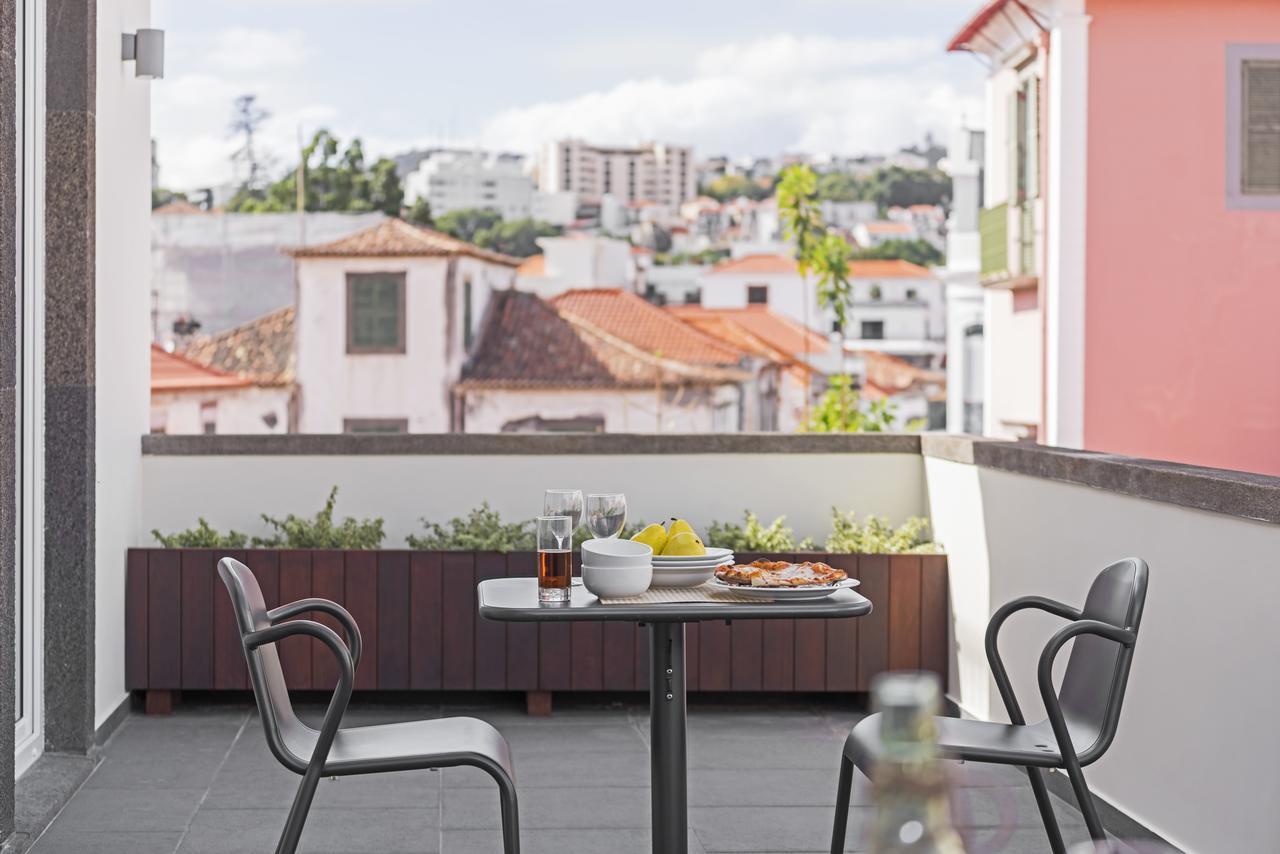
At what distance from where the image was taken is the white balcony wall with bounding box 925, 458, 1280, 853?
124 inches

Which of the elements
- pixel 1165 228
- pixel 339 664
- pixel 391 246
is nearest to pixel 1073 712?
pixel 339 664

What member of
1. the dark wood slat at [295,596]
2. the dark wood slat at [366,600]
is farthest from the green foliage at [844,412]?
the dark wood slat at [295,596]

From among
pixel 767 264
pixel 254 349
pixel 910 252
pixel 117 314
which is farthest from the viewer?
pixel 767 264

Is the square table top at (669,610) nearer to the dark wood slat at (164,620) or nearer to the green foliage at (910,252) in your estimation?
the dark wood slat at (164,620)

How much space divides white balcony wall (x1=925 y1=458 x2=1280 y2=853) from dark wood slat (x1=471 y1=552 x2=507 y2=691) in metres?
1.74

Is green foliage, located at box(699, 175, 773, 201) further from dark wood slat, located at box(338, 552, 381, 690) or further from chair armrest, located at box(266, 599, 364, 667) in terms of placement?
chair armrest, located at box(266, 599, 364, 667)

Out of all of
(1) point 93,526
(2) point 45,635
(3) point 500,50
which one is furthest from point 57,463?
(3) point 500,50

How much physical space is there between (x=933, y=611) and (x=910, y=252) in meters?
41.8

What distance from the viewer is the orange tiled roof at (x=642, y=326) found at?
28969 mm

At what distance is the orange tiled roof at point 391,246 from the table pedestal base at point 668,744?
950 inches

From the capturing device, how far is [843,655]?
211 inches

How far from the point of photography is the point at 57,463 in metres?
4.47

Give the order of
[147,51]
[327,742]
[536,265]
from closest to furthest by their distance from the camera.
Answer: [327,742] → [147,51] → [536,265]

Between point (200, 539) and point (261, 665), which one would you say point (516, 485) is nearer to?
point (200, 539)
